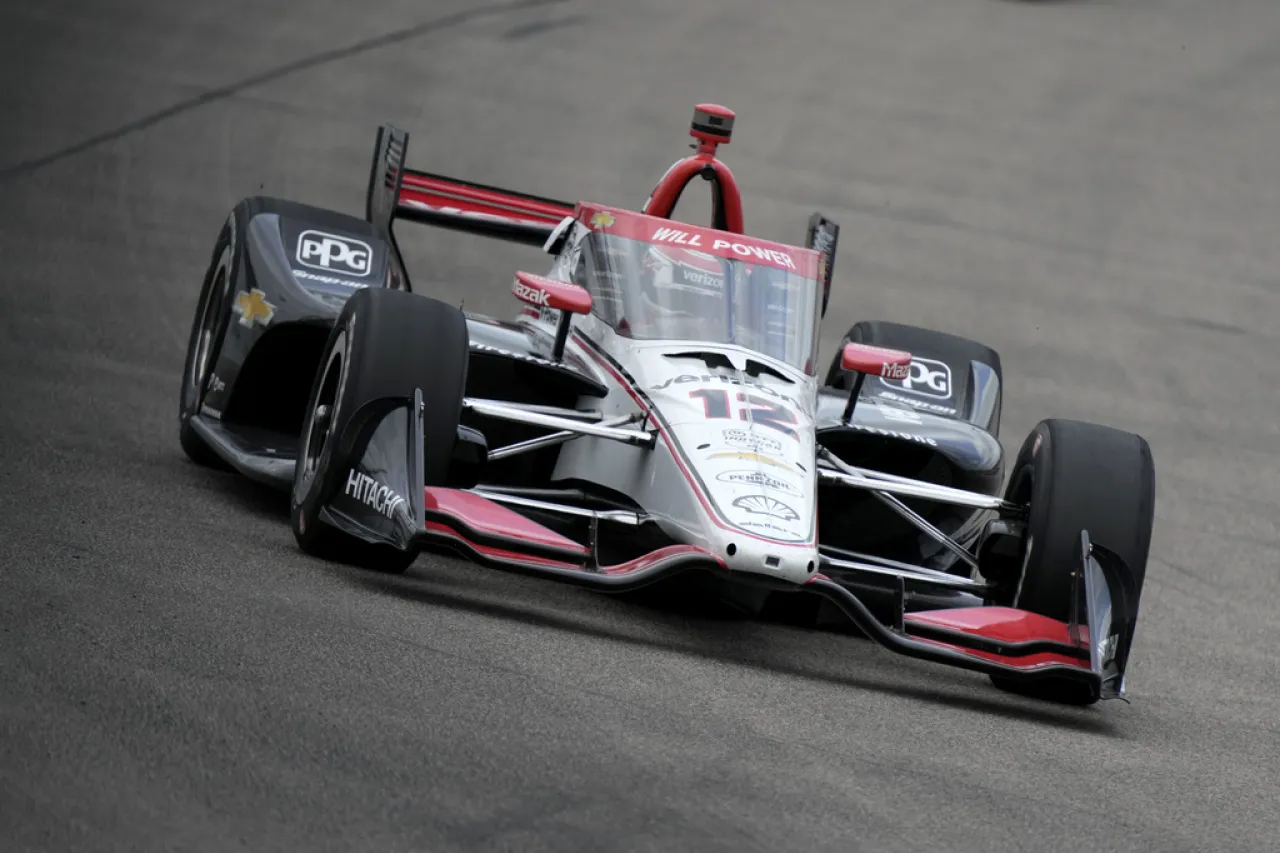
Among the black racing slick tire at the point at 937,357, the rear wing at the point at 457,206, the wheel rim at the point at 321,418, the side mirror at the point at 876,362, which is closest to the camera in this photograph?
the wheel rim at the point at 321,418

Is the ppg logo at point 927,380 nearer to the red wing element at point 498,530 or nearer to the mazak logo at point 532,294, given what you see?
the mazak logo at point 532,294

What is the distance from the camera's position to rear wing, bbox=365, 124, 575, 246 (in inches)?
368

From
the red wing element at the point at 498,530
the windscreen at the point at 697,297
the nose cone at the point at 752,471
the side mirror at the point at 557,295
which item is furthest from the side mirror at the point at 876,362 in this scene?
the red wing element at the point at 498,530

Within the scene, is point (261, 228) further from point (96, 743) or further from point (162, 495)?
point (96, 743)

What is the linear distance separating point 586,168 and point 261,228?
25.5 ft

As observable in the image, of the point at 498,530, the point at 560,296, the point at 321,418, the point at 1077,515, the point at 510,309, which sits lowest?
the point at 510,309

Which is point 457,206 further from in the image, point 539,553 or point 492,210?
point 539,553

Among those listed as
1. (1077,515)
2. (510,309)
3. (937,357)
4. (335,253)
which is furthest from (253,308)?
(510,309)

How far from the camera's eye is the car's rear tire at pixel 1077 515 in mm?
6477

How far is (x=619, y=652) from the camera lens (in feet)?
19.1

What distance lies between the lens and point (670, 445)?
255 inches

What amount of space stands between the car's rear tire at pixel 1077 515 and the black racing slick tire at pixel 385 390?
78.7 inches

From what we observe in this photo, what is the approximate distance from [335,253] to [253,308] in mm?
431

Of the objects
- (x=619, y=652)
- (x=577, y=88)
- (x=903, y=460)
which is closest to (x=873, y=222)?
(x=577, y=88)
